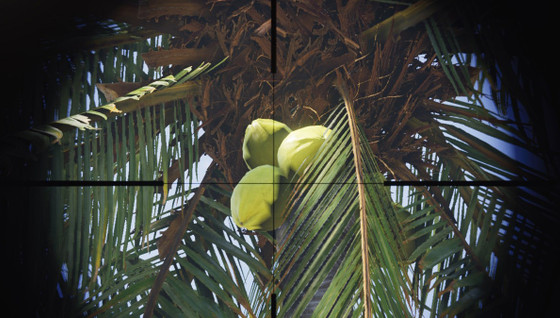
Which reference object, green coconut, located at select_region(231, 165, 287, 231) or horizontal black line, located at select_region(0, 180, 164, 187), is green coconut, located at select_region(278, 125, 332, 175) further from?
horizontal black line, located at select_region(0, 180, 164, 187)

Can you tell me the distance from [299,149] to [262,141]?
0.36ft

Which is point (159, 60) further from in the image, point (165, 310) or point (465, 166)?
point (465, 166)

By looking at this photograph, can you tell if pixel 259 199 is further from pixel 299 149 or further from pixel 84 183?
pixel 84 183

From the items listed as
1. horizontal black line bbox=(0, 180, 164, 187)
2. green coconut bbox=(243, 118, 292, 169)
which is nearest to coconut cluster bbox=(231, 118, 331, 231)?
green coconut bbox=(243, 118, 292, 169)

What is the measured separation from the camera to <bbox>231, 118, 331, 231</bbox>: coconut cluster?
5.31 feet

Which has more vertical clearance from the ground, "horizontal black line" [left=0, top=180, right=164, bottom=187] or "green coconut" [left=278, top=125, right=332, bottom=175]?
"green coconut" [left=278, top=125, right=332, bottom=175]

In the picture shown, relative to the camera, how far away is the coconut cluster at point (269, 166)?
162 cm

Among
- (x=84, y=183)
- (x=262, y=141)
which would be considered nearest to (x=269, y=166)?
(x=262, y=141)

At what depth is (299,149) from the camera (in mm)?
1627

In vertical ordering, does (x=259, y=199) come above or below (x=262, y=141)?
below

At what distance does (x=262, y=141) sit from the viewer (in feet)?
5.38

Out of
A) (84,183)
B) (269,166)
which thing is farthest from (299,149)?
(84,183)

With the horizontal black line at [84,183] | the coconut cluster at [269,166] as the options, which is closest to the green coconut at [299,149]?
the coconut cluster at [269,166]

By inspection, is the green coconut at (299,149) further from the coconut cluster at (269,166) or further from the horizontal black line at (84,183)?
the horizontal black line at (84,183)
